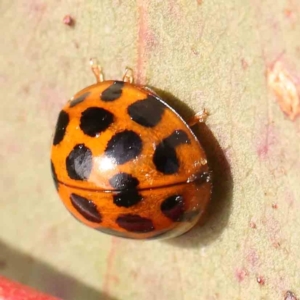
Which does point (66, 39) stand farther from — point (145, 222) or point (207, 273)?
point (207, 273)

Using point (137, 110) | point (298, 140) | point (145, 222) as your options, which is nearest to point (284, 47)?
point (298, 140)

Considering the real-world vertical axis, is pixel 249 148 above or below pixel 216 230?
above

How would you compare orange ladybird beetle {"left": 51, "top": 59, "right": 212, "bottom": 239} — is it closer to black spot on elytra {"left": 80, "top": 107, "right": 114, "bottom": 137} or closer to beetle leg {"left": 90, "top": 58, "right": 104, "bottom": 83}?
black spot on elytra {"left": 80, "top": 107, "right": 114, "bottom": 137}

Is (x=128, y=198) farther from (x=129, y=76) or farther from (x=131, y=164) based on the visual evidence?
(x=129, y=76)

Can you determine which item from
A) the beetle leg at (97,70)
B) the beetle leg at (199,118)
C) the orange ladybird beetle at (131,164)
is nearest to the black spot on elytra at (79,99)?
the orange ladybird beetle at (131,164)

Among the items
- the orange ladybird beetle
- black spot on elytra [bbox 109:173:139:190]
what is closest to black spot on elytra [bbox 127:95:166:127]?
the orange ladybird beetle

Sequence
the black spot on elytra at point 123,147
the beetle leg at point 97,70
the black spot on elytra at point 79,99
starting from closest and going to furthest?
1. the black spot on elytra at point 123,147
2. the black spot on elytra at point 79,99
3. the beetle leg at point 97,70

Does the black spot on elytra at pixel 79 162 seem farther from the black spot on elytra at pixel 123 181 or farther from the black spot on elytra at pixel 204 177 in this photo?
the black spot on elytra at pixel 204 177
